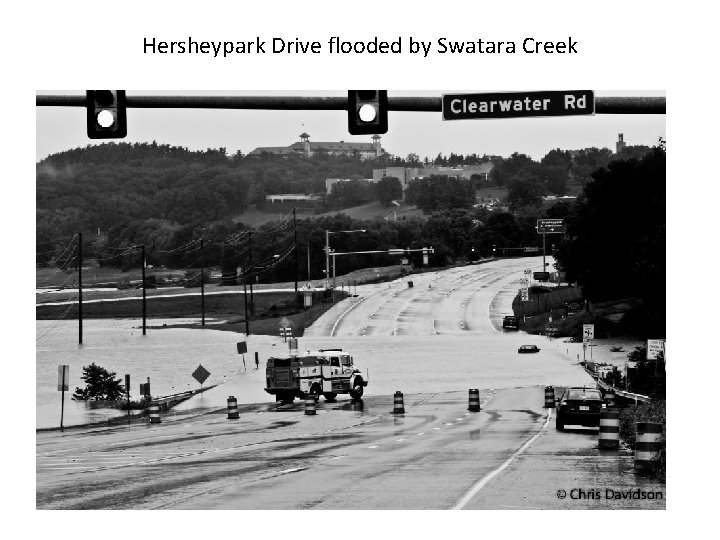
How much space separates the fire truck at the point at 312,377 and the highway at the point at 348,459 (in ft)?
3.21

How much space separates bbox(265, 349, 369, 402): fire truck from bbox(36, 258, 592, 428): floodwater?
3.61 m

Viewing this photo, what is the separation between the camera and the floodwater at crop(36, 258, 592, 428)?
87.3 metres

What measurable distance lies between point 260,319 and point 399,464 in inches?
5200

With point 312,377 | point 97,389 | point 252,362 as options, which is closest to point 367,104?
point 312,377

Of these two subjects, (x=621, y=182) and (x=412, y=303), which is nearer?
(x=621, y=182)

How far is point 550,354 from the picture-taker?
113000mm

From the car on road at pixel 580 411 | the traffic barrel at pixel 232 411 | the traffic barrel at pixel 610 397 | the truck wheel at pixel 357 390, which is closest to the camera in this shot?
the car on road at pixel 580 411

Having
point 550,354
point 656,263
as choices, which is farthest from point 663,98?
point 550,354

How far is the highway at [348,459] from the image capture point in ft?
75.1

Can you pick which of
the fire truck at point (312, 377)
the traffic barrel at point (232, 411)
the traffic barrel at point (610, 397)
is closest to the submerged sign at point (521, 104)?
the traffic barrel at point (610, 397)

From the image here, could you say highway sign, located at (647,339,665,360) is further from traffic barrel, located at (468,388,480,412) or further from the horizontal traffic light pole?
the horizontal traffic light pole

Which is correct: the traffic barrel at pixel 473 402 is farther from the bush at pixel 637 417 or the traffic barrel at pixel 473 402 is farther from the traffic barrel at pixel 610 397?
the bush at pixel 637 417

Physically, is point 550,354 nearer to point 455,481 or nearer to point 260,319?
point 260,319
